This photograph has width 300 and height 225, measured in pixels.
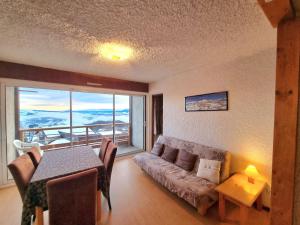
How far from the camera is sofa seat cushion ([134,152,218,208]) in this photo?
74.7 inches

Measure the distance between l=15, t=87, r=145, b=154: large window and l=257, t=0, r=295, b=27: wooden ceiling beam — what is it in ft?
12.0

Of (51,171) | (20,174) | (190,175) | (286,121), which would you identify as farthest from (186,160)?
(20,174)

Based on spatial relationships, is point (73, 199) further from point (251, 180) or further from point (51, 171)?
point (251, 180)

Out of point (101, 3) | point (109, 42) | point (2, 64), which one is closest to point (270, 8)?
point (101, 3)

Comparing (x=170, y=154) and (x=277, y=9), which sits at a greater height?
(x=277, y=9)

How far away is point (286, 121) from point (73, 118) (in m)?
4.12

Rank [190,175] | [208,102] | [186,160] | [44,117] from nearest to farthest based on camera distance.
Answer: [190,175] → [186,160] → [208,102] → [44,117]

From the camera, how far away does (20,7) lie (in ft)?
3.93

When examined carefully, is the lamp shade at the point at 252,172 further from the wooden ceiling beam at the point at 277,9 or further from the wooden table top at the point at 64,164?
the wooden table top at the point at 64,164

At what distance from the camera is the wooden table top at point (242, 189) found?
5.42ft

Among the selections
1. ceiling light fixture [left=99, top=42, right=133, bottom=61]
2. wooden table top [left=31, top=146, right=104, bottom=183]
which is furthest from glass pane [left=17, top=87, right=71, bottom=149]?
ceiling light fixture [left=99, top=42, right=133, bottom=61]

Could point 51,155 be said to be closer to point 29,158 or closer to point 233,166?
point 29,158

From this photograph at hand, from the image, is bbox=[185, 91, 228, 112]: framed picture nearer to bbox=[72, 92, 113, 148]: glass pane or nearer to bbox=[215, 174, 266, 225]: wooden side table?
bbox=[215, 174, 266, 225]: wooden side table

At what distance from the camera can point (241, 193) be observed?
1759mm
